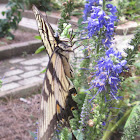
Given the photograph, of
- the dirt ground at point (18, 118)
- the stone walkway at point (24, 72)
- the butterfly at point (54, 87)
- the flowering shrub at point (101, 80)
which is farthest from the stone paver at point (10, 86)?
the flowering shrub at point (101, 80)

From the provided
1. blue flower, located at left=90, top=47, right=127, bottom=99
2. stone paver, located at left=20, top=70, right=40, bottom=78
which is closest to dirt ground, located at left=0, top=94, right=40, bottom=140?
stone paver, located at left=20, top=70, right=40, bottom=78

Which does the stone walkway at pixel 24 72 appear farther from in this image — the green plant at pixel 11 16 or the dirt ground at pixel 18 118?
the green plant at pixel 11 16

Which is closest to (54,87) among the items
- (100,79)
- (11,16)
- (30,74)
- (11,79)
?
(100,79)

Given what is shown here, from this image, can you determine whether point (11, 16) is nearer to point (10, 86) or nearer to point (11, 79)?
point (11, 79)

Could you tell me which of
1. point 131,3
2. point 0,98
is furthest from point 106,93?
point 131,3

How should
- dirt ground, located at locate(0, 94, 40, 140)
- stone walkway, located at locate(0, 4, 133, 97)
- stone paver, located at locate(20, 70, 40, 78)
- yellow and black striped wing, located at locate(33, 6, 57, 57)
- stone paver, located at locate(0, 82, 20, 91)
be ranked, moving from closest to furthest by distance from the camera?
1. yellow and black striped wing, located at locate(33, 6, 57, 57)
2. dirt ground, located at locate(0, 94, 40, 140)
3. stone walkway, located at locate(0, 4, 133, 97)
4. stone paver, located at locate(0, 82, 20, 91)
5. stone paver, located at locate(20, 70, 40, 78)

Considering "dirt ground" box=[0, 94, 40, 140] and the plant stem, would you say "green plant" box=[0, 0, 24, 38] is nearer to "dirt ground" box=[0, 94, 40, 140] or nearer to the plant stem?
"dirt ground" box=[0, 94, 40, 140]
